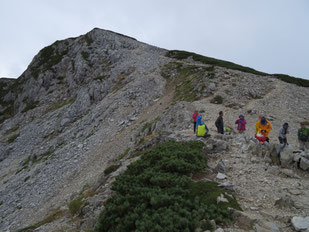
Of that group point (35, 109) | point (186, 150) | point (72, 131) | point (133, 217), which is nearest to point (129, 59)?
point (72, 131)

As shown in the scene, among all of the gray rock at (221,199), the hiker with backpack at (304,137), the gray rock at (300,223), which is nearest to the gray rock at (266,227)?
the gray rock at (300,223)

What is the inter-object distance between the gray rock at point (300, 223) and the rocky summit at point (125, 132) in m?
0.04

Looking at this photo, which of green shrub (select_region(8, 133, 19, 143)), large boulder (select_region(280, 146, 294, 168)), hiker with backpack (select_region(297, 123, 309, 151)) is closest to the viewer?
large boulder (select_region(280, 146, 294, 168))

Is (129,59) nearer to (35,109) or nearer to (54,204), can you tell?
(35,109)

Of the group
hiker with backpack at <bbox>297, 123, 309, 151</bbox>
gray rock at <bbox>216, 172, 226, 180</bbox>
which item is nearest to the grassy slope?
hiker with backpack at <bbox>297, 123, 309, 151</bbox>

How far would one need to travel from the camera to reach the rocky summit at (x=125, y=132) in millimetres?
9398

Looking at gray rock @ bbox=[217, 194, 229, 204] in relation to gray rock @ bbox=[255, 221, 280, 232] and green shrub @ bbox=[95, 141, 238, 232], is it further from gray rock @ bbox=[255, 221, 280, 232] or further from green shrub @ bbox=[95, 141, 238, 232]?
gray rock @ bbox=[255, 221, 280, 232]

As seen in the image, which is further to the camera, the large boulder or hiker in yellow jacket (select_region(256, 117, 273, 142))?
hiker in yellow jacket (select_region(256, 117, 273, 142))

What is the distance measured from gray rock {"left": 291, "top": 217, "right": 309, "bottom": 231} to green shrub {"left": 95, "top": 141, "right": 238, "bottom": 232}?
5.94 feet

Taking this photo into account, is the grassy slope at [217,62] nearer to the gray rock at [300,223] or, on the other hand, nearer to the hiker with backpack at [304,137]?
the hiker with backpack at [304,137]

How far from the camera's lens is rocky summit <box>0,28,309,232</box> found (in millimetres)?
9398

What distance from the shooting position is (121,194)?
911 centimetres

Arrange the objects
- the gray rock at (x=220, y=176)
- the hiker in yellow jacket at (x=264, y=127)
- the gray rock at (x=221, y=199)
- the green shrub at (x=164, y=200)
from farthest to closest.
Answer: the hiker in yellow jacket at (x=264, y=127) < the gray rock at (x=220, y=176) < the gray rock at (x=221, y=199) < the green shrub at (x=164, y=200)

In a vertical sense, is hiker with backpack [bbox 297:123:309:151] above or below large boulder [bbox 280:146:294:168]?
above
